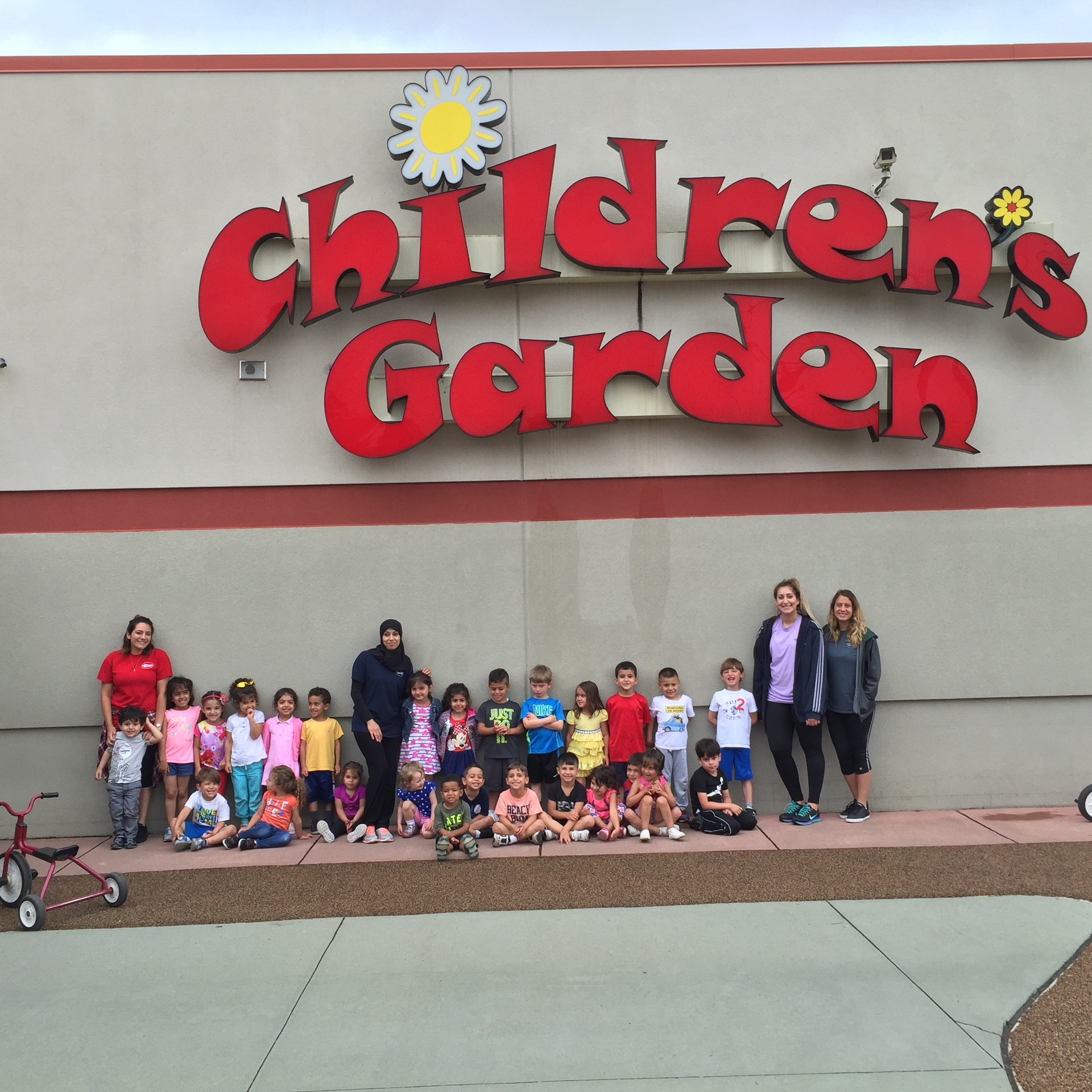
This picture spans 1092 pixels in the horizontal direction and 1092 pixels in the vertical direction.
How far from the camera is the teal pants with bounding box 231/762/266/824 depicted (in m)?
7.71

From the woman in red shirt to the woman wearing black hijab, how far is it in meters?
1.70

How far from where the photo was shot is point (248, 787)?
773 cm

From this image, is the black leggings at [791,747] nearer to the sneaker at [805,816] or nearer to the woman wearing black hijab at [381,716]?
the sneaker at [805,816]

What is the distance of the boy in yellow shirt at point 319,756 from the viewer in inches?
305

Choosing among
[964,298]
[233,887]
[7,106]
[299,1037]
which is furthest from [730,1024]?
[7,106]

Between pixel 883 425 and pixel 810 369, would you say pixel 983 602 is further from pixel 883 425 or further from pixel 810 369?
pixel 810 369

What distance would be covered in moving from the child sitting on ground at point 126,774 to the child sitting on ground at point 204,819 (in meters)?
0.38

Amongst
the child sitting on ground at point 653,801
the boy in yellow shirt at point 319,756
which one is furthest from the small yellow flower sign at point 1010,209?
the boy in yellow shirt at point 319,756

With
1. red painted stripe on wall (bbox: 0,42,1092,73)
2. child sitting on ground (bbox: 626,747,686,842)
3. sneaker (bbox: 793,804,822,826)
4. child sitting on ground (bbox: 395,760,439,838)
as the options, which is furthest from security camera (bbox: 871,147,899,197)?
child sitting on ground (bbox: 395,760,439,838)

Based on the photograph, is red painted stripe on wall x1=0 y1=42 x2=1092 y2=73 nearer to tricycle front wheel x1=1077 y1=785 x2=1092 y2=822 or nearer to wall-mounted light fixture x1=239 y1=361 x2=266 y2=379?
wall-mounted light fixture x1=239 y1=361 x2=266 y2=379

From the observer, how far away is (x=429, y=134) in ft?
26.2

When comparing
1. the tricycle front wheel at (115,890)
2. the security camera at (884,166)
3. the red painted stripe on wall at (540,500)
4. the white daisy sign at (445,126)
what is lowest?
the tricycle front wheel at (115,890)

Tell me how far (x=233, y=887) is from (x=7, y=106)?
7.04m

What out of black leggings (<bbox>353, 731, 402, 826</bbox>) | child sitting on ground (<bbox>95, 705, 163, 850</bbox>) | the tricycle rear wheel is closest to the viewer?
the tricycle rear wheel
